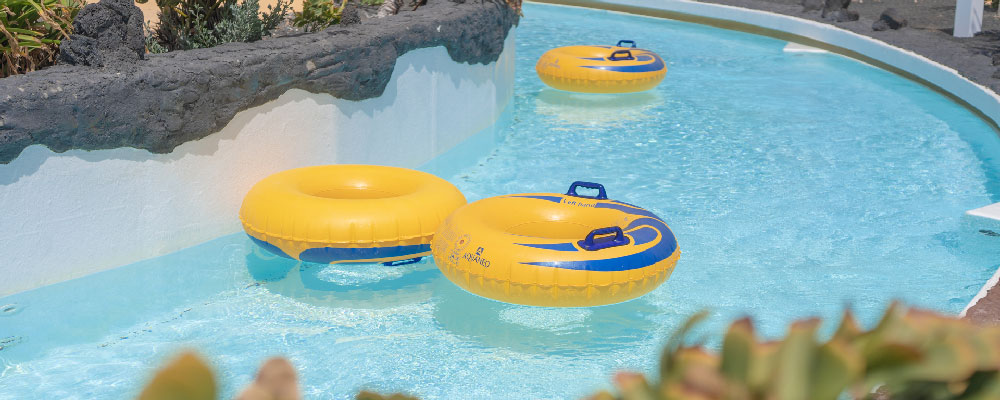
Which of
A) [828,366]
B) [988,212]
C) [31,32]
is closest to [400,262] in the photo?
[31,32]

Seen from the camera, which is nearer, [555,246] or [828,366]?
[828,366]

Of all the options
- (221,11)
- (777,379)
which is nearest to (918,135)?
(221,11)

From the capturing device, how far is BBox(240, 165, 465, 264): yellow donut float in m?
4.76

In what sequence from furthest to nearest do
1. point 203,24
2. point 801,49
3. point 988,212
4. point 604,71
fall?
point 801,49
point 604,71
point 988,212
point 203,24

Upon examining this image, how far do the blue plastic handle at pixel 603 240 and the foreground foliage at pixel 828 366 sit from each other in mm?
3537

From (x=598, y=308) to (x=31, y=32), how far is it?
3254 mm

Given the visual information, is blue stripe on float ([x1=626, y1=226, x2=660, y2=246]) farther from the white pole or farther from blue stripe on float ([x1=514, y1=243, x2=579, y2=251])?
the white pole

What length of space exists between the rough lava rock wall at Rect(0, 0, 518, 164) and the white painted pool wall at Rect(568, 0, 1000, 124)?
18.6 feet

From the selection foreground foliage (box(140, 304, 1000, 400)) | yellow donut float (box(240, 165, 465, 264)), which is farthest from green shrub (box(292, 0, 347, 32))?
foreground foliage (box(140, 304, 1000, 400))

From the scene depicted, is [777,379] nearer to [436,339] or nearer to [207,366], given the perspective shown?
[207,366]

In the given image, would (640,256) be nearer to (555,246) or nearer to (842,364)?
(555,246)

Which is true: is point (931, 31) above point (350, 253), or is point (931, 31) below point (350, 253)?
above

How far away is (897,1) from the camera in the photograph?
50.1 feet

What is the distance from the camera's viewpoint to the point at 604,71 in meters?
9.48
